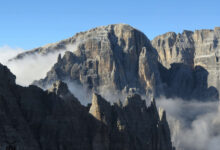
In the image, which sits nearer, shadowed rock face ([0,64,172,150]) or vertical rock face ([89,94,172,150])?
shadowed rock face ([0,64,172,150])

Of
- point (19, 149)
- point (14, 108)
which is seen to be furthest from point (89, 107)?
point (19, 149)

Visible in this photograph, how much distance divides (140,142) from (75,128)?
1309 inches

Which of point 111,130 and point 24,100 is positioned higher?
point 24,100

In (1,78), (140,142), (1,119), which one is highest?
Result: (1,78)

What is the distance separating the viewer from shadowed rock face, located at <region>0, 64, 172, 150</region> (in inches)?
4621

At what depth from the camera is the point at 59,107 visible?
430 ft

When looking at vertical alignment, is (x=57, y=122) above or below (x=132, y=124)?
above

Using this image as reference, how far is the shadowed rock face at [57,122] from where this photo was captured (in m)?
117

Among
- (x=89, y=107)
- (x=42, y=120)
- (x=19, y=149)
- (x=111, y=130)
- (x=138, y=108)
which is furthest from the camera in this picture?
(x=138, y=108)

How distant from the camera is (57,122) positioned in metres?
130

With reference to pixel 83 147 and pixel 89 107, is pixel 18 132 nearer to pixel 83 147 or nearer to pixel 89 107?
pixel 83 147

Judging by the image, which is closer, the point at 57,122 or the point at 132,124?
A: the point at 57,122

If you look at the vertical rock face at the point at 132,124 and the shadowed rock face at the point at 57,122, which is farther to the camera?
the vertical rock face at the point at 132,124

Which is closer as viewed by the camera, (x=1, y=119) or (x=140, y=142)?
(x=1, y=119)
